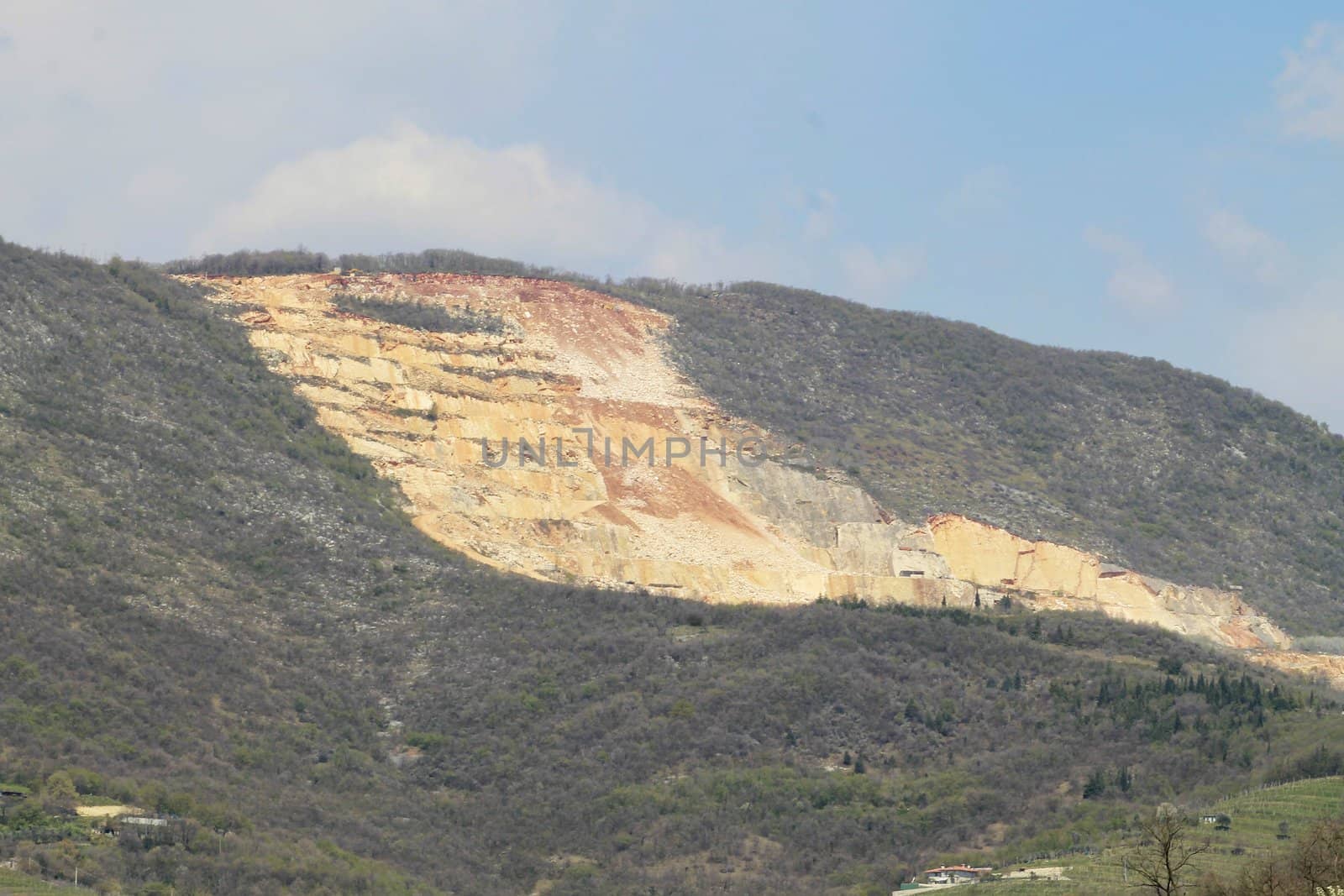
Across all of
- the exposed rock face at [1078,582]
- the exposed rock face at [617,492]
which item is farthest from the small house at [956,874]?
the exposed rock face at [1078,582]

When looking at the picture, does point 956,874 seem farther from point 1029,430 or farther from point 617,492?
point 1029,430

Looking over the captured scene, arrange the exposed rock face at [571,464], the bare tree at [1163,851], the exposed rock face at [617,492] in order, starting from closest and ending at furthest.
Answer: the bare tree at [1163,851] → the exposed rock face at [571,464] → the exposed rock face at [617,492]

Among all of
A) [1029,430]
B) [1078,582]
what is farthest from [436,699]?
[1029,430]

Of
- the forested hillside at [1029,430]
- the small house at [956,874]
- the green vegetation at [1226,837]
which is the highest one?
the forested hillside at [1029,430]

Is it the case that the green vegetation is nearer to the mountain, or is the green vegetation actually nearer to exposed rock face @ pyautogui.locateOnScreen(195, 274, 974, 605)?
the mountain

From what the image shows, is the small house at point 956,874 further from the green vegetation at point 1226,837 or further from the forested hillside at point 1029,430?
the forested hillside at point 1029,430

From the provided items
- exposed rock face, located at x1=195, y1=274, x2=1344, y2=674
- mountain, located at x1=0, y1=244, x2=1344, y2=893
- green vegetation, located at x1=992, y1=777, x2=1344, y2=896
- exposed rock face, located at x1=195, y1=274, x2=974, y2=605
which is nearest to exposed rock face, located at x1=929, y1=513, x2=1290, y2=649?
exposed rock face, located at x1=195, y1=274, x2=1344, y2=674

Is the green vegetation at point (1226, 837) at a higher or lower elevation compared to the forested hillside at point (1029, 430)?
lower
